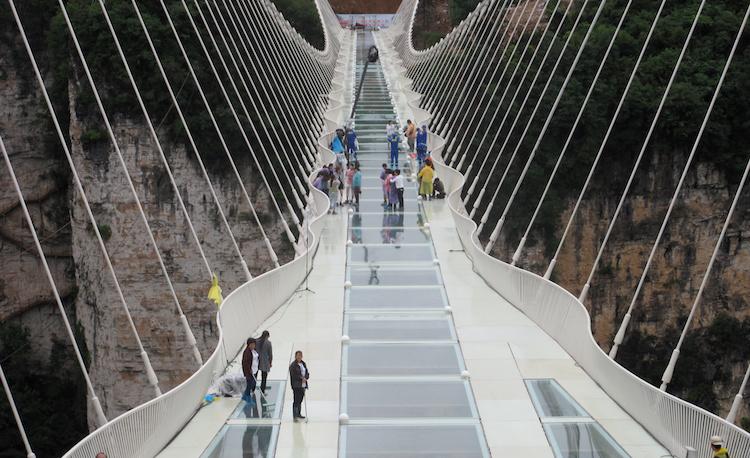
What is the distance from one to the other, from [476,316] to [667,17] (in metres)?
25.4

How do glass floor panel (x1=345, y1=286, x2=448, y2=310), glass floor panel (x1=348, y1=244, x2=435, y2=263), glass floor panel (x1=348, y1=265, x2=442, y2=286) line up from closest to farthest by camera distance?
glass floor panel (x1=345, y1=286, x2=448, y2=310)
glass floor panel (x1=348, y1=265, x2=442, y2=286)
glass floor panel (x1=348, y1=244, x2=435, y2=263)

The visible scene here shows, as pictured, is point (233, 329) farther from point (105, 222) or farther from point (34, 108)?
point (34, 108)

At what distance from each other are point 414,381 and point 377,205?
10434 millimetres

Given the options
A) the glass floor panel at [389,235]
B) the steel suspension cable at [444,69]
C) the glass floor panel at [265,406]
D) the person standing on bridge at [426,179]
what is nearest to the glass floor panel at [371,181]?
the person standing on bridge at [426,179]

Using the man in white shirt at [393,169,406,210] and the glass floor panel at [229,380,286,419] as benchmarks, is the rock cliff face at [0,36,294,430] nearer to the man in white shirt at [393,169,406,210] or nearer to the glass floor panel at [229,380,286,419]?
the man in white shirt at [393,169,406,210]

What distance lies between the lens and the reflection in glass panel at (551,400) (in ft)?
41.4

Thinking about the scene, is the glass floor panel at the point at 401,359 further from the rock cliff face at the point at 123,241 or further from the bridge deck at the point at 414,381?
the rock cliff face at the point at 123,241

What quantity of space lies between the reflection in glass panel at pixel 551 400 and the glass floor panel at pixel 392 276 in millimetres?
4875

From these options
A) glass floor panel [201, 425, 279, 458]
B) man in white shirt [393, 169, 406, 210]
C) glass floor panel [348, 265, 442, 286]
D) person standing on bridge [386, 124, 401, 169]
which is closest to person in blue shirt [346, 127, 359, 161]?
person standing on bridge [386, 124, 401, 169]

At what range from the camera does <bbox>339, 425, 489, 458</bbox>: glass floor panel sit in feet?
38.3

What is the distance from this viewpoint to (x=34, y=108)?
4278 cm

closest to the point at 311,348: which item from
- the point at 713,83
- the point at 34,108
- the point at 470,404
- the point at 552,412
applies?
the point at 470,404

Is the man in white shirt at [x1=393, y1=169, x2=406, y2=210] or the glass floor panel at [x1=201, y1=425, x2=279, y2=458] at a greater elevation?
the man in white shirt at [x1=393, y1=169, x2=406, y2=210]

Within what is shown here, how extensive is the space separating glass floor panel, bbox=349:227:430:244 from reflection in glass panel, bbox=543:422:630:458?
8.93m
